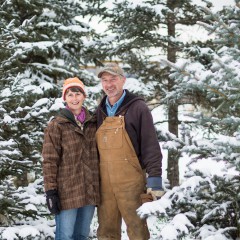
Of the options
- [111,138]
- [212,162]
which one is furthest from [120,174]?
[212,162]

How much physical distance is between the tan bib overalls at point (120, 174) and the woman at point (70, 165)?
0.10 metres

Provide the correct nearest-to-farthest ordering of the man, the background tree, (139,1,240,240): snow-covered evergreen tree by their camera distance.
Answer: (139,1,240,240): snow-covered evergreen tree < the man < the background tree

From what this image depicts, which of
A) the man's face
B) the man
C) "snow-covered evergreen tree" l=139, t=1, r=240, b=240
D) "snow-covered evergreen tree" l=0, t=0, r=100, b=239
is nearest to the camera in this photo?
"snow-covered evergreen tree" l=139, t=1, r=240, b=240

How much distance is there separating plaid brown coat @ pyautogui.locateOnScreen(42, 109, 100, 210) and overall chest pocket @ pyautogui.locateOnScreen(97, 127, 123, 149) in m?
0.12

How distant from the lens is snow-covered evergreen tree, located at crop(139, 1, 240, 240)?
3.60 meters

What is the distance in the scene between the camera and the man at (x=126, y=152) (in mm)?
4176

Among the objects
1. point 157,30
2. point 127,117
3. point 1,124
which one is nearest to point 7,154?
point 1,124

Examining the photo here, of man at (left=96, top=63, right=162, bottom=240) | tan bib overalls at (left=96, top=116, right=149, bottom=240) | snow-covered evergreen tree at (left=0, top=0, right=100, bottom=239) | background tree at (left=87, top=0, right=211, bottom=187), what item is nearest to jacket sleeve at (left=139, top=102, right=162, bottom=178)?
man at (left=96, top=63, right=162, bottom=240)

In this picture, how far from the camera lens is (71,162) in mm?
4238

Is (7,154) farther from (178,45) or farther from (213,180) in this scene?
(178,45)

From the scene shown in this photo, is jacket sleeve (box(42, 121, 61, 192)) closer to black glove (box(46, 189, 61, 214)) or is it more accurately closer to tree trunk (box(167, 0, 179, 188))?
black glove (box(46, 189, 61, 214))

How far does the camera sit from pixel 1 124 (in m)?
5.68

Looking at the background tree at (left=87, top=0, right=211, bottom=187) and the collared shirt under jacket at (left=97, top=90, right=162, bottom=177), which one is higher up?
the background tree at (left=87, top=0, right=211, bottom=187)

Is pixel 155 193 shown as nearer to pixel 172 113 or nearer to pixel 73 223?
pixel 73 223
